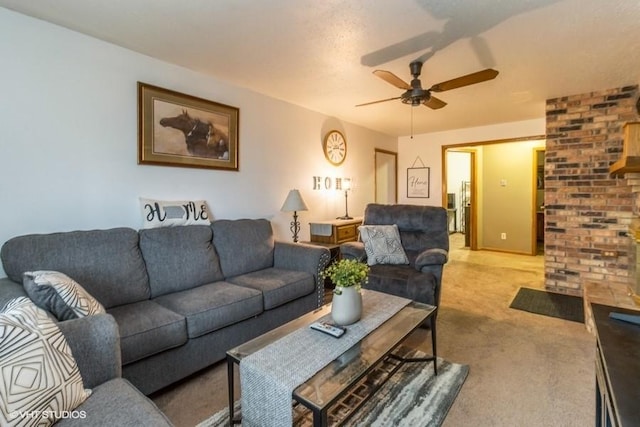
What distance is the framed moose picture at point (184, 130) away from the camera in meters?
2.54

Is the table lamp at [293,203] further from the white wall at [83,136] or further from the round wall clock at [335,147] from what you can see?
the round wall clock at [335,147]

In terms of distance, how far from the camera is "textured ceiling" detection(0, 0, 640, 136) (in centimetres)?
188

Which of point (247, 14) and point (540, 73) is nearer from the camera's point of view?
point (247, 14)

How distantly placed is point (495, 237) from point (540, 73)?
4054mm

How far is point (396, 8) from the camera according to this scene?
1877mm

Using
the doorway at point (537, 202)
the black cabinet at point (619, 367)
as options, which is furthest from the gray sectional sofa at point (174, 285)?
the doorway at point (537, 202)

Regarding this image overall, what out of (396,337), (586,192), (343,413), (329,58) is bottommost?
(343,413)

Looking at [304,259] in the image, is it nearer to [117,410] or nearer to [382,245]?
[382,245]

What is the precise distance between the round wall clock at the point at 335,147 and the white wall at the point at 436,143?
176 centimetres

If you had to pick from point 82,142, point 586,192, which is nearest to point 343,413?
point 82,142

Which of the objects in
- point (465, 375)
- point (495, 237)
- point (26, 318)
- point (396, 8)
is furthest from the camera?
point (495, 237)

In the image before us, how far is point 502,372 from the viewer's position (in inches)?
81.7

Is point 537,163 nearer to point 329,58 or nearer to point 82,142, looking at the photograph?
point 329,58

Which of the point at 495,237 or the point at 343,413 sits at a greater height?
the point at 495,237
